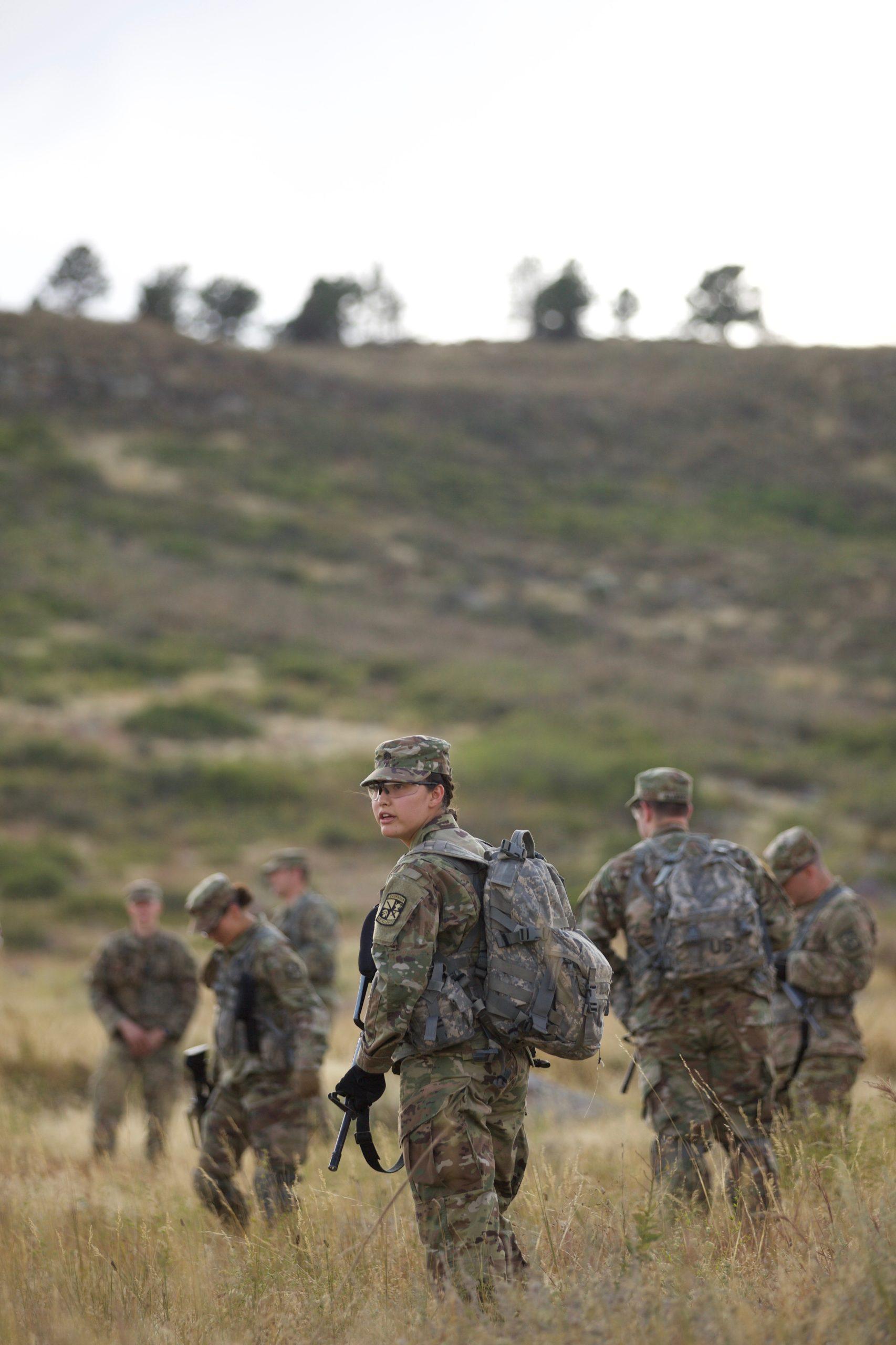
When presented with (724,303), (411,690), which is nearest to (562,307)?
(724,303)

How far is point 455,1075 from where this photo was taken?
3.53 metres

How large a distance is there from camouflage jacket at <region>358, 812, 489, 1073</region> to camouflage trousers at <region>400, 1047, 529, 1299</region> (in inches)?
3.3

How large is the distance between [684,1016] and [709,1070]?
25cm

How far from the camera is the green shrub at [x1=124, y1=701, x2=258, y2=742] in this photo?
86.2 ft

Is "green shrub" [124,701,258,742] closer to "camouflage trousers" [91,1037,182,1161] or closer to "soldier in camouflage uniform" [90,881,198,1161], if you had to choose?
"soldier in camouflage uniform" [90,881,198,1161]

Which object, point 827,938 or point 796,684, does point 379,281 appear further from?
point 827,938

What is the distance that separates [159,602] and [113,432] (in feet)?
47.3

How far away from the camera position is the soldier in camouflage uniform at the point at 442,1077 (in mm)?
3449

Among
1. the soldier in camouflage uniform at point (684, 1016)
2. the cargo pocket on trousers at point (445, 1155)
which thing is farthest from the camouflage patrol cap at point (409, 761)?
the soldier in camouflage uniform at point (684, 1016)

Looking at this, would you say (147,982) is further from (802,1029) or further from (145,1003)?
(802,1029)

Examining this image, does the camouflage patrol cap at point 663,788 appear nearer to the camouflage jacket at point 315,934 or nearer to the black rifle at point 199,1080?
the black rifle at point 199,1080

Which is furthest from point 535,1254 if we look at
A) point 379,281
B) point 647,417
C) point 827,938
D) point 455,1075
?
point 379,281

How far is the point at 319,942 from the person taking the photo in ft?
25.8

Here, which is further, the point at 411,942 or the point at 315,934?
the point at 315,934
